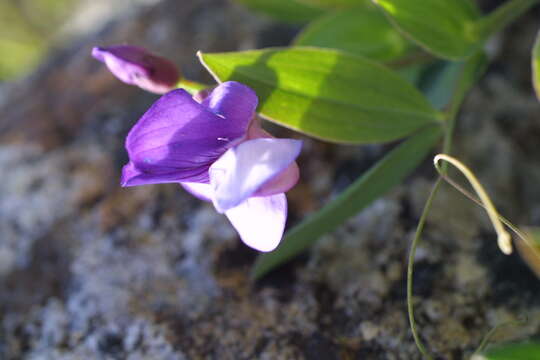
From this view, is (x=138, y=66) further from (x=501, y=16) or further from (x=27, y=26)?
(x=27, y=26)

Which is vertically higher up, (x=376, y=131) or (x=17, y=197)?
(x=376, y=131)

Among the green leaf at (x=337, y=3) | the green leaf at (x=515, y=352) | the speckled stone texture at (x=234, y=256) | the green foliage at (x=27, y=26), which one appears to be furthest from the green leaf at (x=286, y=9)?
the green foliage at (x=27, y=26)

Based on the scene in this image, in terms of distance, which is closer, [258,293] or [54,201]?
[258,293]

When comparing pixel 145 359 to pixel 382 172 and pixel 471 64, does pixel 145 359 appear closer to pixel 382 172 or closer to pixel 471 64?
pixel 382 172

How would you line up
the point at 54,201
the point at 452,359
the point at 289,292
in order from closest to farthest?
the point at 452,359 → the point at 289,292 → the point at 54,201

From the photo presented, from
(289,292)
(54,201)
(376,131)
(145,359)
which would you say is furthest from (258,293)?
(54,201)

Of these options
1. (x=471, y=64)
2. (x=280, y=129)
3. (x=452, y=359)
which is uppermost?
(x=471, y=64)

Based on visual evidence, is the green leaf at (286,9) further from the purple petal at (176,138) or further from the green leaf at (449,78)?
the purple petal at (176,138)
